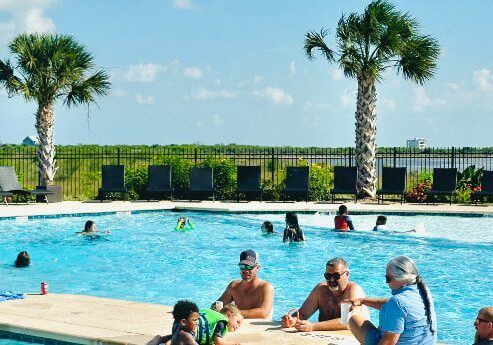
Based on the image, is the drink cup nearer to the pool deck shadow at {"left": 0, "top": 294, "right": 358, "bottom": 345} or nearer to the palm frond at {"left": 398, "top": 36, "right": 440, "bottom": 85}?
the pool deck shadow at {"left": 0, "top": 294, "right": 358, "bottom": 345}

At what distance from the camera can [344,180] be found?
77.2 ft

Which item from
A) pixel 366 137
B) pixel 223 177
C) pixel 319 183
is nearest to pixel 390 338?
pixel 319 183

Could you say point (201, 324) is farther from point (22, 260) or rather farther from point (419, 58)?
point (419, 58)

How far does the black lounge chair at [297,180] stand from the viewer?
78.4ft

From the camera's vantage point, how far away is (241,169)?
24.4 meters

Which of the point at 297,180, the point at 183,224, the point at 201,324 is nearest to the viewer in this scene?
the point at 201,324

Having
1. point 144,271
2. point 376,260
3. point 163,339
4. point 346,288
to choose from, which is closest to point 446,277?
point 376,260

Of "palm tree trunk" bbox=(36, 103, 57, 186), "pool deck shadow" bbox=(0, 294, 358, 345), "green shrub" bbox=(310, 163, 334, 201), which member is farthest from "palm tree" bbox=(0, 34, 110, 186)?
"pool deck shadow" bbox=(0, 294, 358, 345)

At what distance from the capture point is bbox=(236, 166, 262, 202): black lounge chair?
957 inches

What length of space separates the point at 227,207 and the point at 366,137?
17.8 feet

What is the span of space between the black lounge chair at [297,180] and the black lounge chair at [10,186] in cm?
705

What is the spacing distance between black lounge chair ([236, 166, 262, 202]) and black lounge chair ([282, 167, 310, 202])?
2.91 ft

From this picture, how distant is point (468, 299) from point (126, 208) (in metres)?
12.5

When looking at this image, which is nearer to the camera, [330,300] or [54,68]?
[330,300]
